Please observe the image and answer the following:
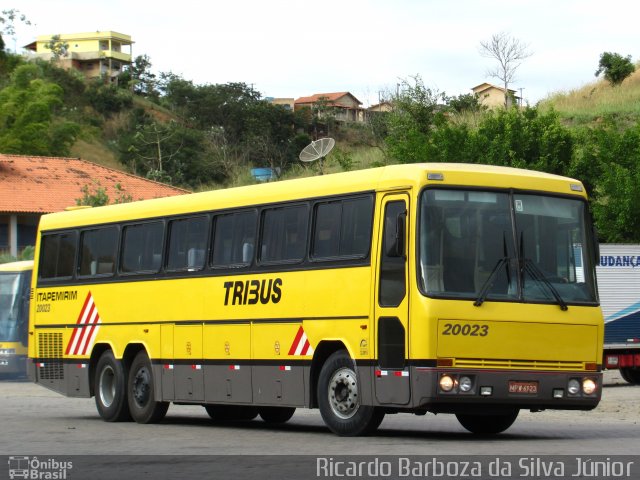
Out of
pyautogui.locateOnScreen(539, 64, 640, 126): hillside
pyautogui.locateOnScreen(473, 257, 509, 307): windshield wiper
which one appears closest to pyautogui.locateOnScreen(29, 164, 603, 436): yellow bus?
pyautogui.locateOnScreen(473, 257, 509, 307): windshield wiper

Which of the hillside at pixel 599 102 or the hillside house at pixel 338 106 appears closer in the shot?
the hillside at pixel 599 102

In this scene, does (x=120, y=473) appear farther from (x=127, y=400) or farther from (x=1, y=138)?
(x=1, y=138)

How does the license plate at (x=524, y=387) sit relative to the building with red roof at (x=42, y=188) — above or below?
below

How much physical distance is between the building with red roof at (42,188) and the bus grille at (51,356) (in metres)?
40.4

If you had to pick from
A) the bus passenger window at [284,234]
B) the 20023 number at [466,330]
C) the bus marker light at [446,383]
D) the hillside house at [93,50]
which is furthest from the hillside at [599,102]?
the hillside house at [93,50]

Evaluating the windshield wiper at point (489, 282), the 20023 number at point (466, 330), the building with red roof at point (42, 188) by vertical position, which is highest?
the building with red roof at point (42, 188)

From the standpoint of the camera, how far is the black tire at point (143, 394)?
19828 millimetres

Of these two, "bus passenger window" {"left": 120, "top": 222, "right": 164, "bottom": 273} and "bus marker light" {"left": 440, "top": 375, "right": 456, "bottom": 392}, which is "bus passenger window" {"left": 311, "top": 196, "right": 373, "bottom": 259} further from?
"bus passenger window" {"left": 120, "top": 222, "right": 164, "bottom": 273}

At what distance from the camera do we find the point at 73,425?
1922 cm

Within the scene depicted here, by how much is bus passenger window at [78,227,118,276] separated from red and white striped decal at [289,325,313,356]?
5334mm

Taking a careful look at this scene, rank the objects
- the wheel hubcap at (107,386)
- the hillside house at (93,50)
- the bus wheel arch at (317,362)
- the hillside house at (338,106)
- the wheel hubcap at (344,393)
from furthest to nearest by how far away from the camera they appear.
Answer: the hillside house at (93,50) → the hillside house at (338,106) → the wheel hubcap at (107,386) → the bus wheel arch at (317,362) → the wheel hubcap at (344,393)

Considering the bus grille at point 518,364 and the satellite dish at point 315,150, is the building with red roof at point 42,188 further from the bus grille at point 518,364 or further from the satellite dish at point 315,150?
the bus grille at point 518,364

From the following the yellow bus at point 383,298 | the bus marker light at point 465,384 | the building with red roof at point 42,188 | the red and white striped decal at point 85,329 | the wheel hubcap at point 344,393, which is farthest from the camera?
the building with red roof at point 42,188

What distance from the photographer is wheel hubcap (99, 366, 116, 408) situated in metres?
20.8
